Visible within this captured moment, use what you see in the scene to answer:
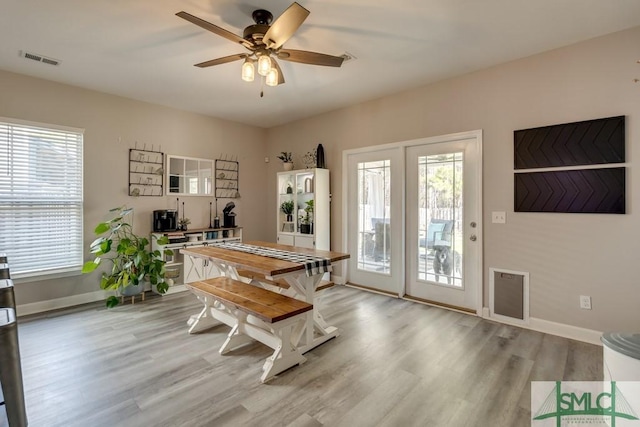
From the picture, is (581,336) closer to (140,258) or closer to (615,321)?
(615,321)

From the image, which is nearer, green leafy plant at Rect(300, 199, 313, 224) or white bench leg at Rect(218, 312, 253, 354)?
white bench leg at Rect(218, 312, 253, 354)

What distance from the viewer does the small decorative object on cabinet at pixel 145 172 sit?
422 cm

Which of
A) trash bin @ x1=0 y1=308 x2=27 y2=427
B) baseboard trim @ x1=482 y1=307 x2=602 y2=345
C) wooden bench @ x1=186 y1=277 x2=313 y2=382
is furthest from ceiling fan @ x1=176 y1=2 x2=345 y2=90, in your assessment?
baseboard trim @ x1=482 y1=307 x2=602 y2=345

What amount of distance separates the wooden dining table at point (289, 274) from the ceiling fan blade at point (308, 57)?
162 cm

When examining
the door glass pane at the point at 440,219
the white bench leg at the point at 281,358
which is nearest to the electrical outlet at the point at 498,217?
the door glass pane at the point at 440,219

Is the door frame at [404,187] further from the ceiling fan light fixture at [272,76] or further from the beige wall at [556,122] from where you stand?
the ceiling fan light fixture at [272,76]

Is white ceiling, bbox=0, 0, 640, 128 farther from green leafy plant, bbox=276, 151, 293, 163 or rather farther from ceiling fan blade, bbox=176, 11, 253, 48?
green leafy plant, bbox=276, 151, 293, 163

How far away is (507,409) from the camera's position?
1.86m

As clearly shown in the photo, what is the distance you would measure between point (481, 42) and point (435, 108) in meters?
0.97

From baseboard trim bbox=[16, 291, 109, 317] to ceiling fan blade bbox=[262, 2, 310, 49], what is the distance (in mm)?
3798

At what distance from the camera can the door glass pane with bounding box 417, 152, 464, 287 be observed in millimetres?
3566

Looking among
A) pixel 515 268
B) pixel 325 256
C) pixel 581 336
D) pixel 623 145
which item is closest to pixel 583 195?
pixel 623 145

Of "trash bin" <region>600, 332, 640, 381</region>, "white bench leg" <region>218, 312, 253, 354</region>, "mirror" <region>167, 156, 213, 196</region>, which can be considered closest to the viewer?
"trash bin" <region>600, 332, 640, 381</region>

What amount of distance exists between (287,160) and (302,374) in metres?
3.69
